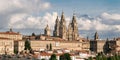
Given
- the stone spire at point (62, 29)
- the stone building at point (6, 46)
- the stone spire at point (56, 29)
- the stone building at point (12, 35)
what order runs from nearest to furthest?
the stone building at point (6, 46), the stone building at point (12, 35), the stone spire at point (62, 29), the stone spire at point (56, 29)

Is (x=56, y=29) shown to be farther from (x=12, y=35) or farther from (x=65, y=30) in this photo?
(x=12, y=35)

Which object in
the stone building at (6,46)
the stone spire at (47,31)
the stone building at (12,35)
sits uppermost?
the stone spire at (47,31)

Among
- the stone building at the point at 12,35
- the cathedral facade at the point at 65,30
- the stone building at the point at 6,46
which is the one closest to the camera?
the stone building at the point at 6,46

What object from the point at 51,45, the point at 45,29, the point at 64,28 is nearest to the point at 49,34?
the point at 45,29

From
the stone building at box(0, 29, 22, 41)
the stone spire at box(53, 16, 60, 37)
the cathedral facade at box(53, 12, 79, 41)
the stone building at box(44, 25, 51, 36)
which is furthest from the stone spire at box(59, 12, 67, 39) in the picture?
the stone building at box(0, 29, 22, 41)

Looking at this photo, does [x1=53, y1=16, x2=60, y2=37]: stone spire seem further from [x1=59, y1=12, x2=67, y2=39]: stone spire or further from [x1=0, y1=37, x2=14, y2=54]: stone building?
[x1=0, y1=37, x2=14, y2=54]: stone building

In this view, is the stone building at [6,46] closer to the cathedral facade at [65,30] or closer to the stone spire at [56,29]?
the cathedral facade at [65,30]

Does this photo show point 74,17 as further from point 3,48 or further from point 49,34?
point 3,48

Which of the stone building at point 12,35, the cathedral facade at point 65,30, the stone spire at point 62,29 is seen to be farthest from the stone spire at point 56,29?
the stone building at point 12,35

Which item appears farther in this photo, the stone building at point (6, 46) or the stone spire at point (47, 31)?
the stone spire at point (47, 31)

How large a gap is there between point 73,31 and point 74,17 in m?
3.46

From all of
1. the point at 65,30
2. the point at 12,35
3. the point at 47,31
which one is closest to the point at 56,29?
the point at 65,30

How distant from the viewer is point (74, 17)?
10819 centimetres

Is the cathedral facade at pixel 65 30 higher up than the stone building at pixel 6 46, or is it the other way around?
the cathedral facade at pixel 65 30
